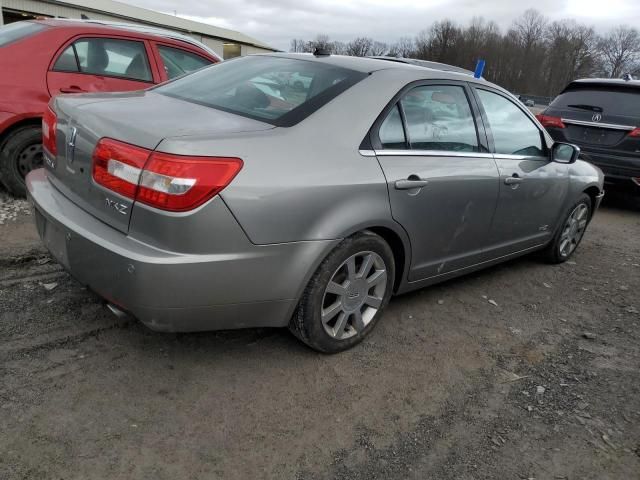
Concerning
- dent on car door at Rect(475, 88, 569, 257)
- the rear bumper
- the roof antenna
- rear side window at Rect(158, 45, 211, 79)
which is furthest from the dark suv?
the rear bumper

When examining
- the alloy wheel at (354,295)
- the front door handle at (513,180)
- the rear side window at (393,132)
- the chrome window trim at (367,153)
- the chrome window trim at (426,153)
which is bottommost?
the alloy wheel at (354,295)

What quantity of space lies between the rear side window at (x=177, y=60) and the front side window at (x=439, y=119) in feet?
10.5

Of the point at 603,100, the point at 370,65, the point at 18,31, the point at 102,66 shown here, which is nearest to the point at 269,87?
the point at 370,65

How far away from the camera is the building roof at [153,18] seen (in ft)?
101

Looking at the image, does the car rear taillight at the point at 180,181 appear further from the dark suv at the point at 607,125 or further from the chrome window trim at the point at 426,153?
the dark suv at the point at 607,125

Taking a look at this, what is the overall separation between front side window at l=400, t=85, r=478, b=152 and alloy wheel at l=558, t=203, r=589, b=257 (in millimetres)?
1886

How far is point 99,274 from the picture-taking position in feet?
7.84

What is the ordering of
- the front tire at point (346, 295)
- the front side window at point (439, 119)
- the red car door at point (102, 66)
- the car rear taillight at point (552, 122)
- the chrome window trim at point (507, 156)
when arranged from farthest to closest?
the car rear taillight at point (552, 122) < the red car door at point (102, 66) < the chrome window trim at point (507, 156) < the front side window at point (439, 119) < the front tire at point (346, 295)

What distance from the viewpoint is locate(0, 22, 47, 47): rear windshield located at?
4757 millimetres

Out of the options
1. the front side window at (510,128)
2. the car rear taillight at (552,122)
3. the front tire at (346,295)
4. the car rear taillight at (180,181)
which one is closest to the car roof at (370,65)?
the front side window at (510,128)

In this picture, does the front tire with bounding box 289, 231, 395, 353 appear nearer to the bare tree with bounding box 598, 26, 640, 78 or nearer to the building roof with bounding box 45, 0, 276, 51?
the building roof with bounding box 45, 0, 276, 51

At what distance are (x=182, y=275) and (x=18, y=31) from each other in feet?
13.3

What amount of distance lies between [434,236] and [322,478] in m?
1.62

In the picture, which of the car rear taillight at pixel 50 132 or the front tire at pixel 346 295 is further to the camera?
the car rear taillight at pixel 50 132
